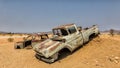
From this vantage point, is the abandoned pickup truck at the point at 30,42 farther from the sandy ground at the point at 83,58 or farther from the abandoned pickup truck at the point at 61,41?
the abandoned pickup truck at the point at 61,41

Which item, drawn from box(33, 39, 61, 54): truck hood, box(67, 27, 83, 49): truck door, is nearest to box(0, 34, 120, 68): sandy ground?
box(67, 27, 83, 49): truck door

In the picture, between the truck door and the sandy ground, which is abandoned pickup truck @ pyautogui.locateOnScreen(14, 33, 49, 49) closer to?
the sandy ground

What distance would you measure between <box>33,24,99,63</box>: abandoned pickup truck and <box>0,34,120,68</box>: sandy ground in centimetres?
38

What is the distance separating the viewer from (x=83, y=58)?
14922 millimetres

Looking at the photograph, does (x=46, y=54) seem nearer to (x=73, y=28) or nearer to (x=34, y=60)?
(x=34, y=60)

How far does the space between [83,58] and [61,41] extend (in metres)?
1.61

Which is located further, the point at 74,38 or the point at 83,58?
the point at 74,38

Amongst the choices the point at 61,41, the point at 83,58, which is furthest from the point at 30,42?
the point at 83,58

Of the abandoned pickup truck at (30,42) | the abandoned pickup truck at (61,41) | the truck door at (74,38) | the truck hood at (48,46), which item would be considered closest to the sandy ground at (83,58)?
the abandoned pickup truck at (61,41)

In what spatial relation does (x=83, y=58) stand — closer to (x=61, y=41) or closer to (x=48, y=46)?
(x=61, y=41)

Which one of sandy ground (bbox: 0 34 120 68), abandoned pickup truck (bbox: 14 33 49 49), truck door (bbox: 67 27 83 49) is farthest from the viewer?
abandoned pickup truck (bbox: 14 33 49 49)

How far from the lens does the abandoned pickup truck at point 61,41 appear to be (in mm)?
14516

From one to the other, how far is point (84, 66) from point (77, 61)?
87 centimetres

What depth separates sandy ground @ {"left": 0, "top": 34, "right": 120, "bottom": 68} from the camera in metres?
14.0
